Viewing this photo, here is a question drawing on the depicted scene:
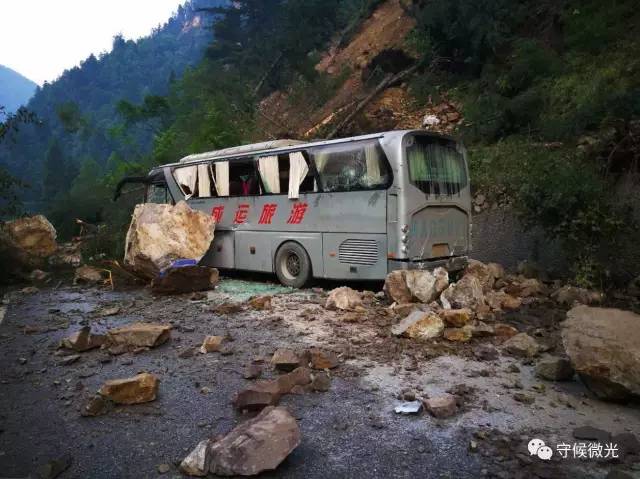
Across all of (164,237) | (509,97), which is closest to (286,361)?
(164,237)

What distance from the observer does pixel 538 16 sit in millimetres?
16266

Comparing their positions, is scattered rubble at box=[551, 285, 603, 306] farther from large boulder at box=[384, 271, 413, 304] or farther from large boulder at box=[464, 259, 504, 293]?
large boulder at box=[384, 271, 413, 304]

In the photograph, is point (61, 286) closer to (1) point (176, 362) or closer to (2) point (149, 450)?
(1) point (176, 362)

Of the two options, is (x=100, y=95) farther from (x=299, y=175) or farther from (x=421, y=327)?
(x=421, y=327)

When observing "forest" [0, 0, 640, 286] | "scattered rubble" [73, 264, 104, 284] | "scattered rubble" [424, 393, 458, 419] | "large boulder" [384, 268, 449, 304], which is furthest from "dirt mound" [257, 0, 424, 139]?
"scattered rubble" [424, 393, 458, 419]

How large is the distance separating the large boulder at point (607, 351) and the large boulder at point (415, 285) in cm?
290

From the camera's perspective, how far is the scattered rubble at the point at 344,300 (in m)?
6.79

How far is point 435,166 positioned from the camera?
25.3ft

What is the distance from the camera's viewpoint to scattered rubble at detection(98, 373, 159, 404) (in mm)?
3729

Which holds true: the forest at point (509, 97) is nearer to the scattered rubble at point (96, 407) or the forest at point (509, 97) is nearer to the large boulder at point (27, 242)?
the large boulder at point (27, 242)

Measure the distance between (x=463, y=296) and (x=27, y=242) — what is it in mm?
11011

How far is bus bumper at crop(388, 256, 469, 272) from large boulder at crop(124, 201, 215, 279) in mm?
4133

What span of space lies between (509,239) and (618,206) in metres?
2.95

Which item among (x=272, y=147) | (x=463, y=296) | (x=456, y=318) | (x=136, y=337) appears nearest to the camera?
(x=136, y=337)
